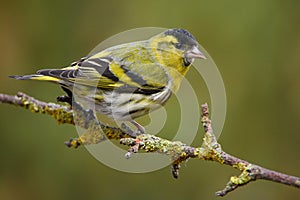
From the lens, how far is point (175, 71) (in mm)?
3443

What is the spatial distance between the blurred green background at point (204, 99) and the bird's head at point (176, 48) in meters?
1.63

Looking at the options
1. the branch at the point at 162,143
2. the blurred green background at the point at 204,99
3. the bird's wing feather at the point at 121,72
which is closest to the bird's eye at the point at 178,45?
the bird's wing feather at the point at 121,72

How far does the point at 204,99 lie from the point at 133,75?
5.49ft

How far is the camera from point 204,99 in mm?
4883

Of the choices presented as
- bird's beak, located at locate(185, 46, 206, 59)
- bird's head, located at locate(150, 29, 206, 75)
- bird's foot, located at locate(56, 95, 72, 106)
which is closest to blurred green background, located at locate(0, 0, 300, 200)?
bird's head, located at locate(150, 29, 206, 75)

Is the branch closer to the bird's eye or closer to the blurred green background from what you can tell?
the bird's eye

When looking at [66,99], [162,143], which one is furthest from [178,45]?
[162,143]

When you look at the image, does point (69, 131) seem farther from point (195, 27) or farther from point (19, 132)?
point (195, 27)

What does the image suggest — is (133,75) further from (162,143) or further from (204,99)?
(204,99)

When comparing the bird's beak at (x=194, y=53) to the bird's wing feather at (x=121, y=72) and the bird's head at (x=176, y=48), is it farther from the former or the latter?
the bird's wing feather at (x=121, y=72)

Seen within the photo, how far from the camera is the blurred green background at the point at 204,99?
195 inches

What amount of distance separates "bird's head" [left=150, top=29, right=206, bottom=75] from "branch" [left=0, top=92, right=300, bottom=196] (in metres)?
0.57

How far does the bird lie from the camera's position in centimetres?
318

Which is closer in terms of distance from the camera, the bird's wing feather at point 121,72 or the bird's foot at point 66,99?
the bird's foot at point 66,99
